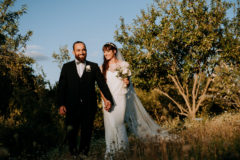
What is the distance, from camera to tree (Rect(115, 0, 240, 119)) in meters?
9.24

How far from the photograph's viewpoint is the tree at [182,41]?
9.24m

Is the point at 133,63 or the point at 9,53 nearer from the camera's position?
the point at 133,63

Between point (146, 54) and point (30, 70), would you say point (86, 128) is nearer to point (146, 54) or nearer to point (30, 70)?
point (146, 54)

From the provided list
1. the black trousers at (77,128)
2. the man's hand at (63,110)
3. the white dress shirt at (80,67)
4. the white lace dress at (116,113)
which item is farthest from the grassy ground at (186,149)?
the white dress shirt at (80,67)

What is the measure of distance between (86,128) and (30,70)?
31.0 feet

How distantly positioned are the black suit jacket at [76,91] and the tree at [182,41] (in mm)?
4764

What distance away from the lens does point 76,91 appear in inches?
174

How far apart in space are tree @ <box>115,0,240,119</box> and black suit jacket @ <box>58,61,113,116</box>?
4.76 meters

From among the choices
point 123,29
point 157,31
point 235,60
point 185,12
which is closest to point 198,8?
point 185,12

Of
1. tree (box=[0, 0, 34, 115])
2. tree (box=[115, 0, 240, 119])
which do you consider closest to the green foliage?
tree (box=[0, 0, 34, 115])

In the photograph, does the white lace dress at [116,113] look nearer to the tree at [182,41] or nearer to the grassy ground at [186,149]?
the grassy ground at [186,149]

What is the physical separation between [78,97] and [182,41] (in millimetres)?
6413

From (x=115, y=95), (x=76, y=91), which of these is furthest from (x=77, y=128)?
(x=115, y=95)

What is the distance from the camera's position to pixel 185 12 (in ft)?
31.4
